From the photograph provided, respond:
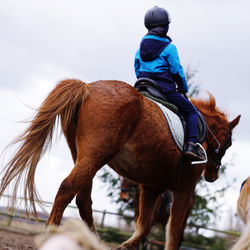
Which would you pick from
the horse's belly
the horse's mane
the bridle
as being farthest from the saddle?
the horse's mane

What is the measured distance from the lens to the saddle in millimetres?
4395

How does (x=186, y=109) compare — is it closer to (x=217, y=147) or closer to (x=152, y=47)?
(x=152, y=47)

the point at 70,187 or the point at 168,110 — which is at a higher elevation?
the point at 168,110

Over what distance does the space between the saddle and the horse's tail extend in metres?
0.87

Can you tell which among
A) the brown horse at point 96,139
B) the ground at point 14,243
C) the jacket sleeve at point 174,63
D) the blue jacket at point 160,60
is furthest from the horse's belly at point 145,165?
the ground at point 14,243

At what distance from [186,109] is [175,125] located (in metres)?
0.45

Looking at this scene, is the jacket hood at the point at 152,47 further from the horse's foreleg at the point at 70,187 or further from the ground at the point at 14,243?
the ground at the point at 14,243

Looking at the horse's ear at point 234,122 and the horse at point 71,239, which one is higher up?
the horse's ear at point 234,122

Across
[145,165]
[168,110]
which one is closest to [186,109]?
[168,110]

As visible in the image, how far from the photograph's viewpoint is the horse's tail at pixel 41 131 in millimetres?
3777

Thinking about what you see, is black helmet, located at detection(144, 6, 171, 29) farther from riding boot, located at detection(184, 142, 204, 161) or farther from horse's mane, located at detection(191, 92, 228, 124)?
riding boot, located at detection(184, 142, 204, 161)

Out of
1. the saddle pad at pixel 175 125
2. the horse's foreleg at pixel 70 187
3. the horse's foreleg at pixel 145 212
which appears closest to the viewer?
the horse's foreleg at pixel 70 187

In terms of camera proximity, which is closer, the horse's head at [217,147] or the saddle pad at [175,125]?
the saddle pad at [175,125]

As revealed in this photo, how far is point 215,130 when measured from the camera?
18.9 feet
